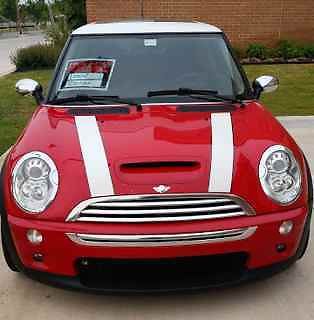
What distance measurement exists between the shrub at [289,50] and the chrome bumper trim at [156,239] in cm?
1176

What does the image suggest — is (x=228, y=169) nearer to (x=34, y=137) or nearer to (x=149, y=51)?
(x=34, y=137)

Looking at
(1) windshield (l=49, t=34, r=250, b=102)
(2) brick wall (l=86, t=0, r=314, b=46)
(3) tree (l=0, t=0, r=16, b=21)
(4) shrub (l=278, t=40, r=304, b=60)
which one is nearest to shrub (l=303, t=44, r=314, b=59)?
(4) shrub (l=278, t=40, r=304, b=60)

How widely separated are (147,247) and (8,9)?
66.0 m

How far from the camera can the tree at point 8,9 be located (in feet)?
197

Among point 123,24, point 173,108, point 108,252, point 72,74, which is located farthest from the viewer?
point 123,24

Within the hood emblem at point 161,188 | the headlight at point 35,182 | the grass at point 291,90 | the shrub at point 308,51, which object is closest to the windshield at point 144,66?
the headlight at point 35,182

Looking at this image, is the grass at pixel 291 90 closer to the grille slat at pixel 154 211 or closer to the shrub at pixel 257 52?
the shrub at pixel 257 52

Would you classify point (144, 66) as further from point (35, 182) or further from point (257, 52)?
point (257, 52)

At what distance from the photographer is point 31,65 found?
47.2ft

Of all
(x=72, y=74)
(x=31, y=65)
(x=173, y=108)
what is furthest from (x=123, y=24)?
(x=31, y=65)

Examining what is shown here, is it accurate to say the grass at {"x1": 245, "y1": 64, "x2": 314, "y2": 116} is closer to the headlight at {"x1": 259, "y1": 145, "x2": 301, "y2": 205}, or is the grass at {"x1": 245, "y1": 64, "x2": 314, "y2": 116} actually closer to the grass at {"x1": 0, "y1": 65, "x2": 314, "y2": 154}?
the grass at {"x1": 0, "y1": 65, "x2": 314, "y2": 154}

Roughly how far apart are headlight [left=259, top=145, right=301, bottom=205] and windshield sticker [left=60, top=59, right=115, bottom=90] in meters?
1.38

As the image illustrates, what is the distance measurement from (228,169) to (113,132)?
28.6 inches

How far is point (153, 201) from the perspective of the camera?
2.67m
